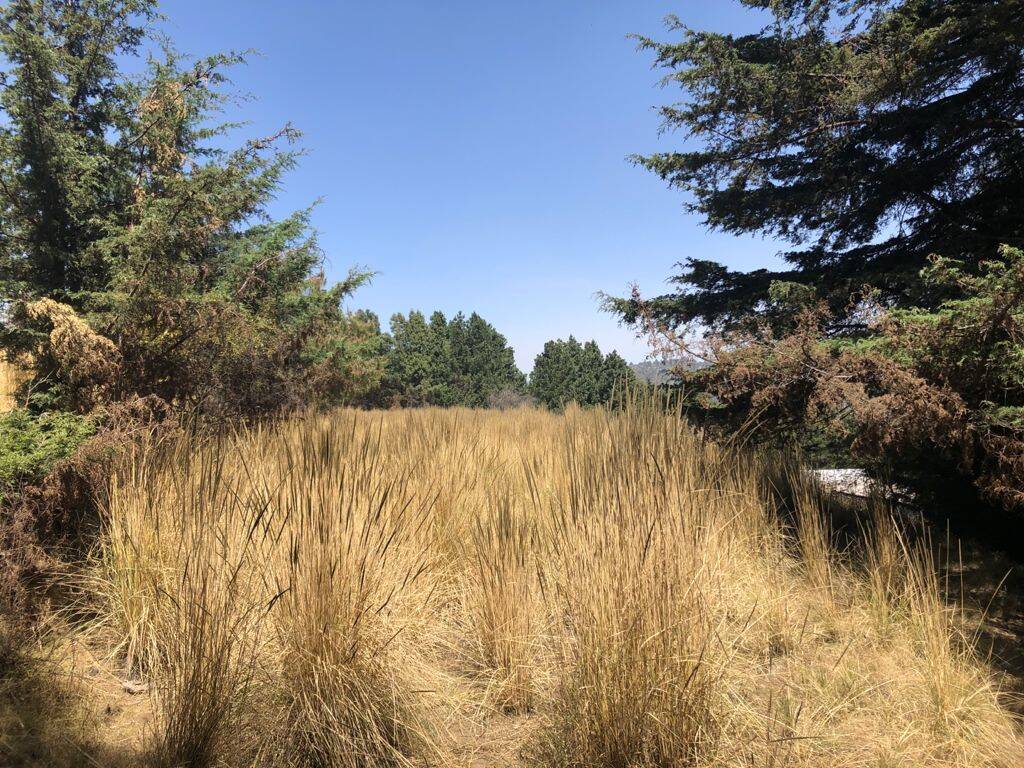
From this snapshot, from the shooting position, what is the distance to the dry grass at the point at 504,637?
5.80 ft

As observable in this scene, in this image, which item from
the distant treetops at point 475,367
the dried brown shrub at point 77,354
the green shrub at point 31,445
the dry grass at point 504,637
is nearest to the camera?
the dry grass at point 504,637

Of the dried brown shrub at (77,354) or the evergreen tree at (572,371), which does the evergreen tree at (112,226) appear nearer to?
the dried brown shrub at (77,354)

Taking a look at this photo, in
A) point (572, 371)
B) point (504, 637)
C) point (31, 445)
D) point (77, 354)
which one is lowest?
point (504, 637)

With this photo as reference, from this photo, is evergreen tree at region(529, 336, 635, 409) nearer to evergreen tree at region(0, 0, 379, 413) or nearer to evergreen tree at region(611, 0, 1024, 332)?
evergreen tree at region(611, 0, 1024, 332)

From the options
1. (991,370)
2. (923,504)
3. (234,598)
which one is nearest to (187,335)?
(234,598)

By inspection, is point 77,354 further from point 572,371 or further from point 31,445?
point 572,371

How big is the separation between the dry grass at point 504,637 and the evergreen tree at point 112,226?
2612mm

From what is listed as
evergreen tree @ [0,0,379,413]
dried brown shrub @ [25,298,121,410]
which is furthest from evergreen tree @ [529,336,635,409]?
dried brown shrub @ [25,298,121,410]

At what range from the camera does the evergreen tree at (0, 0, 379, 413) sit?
198 inches

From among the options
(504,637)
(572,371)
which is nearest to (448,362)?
(572,371)

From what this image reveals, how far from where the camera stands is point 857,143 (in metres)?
6.36

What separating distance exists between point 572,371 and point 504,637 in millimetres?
24372

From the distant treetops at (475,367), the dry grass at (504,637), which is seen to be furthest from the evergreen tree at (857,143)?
the distant treetops at (475,367)

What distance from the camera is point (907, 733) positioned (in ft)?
7.15
